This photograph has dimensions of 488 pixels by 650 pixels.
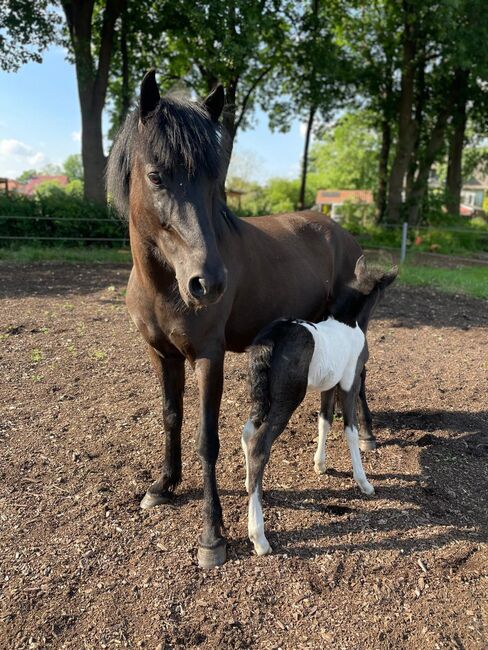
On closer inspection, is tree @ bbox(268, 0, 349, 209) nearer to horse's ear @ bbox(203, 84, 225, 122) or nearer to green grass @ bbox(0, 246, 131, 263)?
green grass @ bbox(0, 246, 131, 263)

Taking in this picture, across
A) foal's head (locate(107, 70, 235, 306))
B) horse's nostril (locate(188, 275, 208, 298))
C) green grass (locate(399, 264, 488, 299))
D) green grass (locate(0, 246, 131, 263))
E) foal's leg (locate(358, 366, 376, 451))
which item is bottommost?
foal's leg (locate(358, 366, 376, 451))

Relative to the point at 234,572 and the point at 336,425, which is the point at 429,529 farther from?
the point at 336,425

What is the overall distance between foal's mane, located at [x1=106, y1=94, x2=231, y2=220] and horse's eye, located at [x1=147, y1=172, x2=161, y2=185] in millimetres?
46

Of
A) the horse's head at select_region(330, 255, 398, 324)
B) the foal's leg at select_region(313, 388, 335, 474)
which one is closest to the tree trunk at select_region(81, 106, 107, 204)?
the horse's head at select_region(330, 255, 398, 324)

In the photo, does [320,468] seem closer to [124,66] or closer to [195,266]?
[195,266]

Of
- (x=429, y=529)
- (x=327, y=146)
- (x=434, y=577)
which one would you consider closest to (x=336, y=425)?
(x=429, y=529)

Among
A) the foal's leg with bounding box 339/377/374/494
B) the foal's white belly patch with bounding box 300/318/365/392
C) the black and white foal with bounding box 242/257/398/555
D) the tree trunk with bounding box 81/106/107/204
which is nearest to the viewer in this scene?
the black and white foal with bounding box 242/257/398/555

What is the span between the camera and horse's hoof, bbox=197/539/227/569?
105 inches

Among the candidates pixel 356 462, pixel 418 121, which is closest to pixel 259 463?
A: pixel 356 462

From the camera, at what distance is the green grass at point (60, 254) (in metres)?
13.1

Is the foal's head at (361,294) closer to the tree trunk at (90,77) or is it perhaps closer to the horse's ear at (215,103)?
the horse's ear at (215,103)

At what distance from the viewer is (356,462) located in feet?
11.0

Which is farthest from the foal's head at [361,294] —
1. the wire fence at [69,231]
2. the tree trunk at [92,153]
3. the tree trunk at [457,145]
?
the tree trunk at [457,145]

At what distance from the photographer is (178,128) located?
2.27 metres
